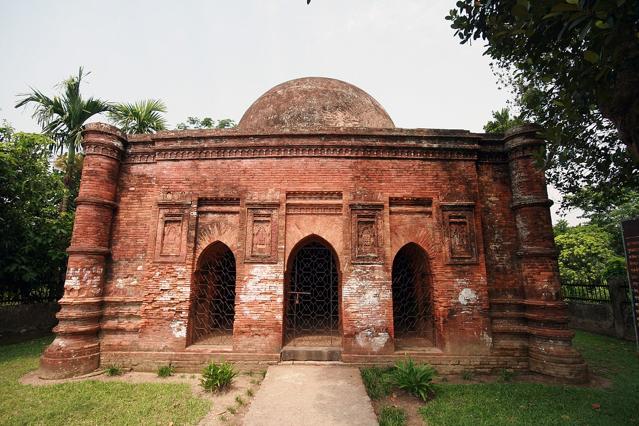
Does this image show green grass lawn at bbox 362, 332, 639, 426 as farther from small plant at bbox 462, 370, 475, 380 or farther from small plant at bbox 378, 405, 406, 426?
small plant at bbox 462, 370, 475, 380

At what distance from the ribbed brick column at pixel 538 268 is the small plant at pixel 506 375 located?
0.47 meters

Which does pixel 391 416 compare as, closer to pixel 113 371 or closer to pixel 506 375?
pixel 506 375

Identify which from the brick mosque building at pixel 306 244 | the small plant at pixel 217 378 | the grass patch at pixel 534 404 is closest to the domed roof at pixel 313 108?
the brick mosque building at pixel 306 244

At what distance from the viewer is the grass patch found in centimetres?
429

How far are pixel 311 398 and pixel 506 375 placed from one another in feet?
12.9

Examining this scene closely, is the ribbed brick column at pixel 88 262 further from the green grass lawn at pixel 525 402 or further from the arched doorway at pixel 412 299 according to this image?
the arched doorway at pixel 412 299

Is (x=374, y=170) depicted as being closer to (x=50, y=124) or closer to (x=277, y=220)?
(x=277, y=220)

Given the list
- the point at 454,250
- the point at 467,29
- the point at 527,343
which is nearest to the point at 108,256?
the point at 454,250

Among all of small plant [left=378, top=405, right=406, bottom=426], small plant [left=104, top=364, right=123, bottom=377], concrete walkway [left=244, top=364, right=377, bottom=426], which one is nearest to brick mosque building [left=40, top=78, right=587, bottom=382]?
small plant [left=104, top=364, right=123, bottom=377]

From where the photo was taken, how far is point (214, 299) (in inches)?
280

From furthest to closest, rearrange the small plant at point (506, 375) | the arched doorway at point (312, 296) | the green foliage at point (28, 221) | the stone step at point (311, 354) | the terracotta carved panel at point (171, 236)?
the green foliage at point (28, 221) → the arched doorway at point (312, 296) → the terracotta carved panel at point (171, 236) → the stone step at point (311, 354) → the small plant at point (506, 375)

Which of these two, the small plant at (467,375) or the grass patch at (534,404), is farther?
the small plant at (467,375)

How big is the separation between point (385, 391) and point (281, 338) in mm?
2202

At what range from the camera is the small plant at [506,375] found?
5853 mm
